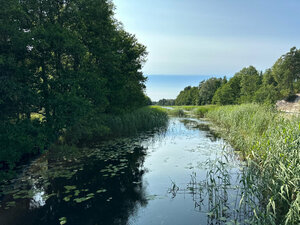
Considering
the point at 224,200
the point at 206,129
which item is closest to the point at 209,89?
the point at 206,129

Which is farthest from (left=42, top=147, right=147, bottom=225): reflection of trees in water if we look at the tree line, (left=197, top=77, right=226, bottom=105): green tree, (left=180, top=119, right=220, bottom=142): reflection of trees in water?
(left=197, top=77, right=226, bottom=105): green tree

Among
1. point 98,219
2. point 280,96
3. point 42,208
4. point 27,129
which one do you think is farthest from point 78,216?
point 280,96

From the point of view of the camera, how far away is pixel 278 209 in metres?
4.64

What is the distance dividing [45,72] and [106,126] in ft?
19.4

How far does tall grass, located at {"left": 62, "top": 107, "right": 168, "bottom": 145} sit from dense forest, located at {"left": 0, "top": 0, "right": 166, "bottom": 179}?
0.14 meters

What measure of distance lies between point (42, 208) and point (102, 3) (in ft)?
45.6

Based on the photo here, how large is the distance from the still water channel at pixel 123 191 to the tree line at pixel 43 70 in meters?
1.56

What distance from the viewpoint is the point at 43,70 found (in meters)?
→ 9.98

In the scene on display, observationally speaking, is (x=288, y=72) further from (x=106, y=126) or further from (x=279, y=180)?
(x=279, y=180)

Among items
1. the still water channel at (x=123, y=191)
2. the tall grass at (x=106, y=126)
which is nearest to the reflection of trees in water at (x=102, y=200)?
the still water channel at (x=123, y=191)

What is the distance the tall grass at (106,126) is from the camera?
12.5m

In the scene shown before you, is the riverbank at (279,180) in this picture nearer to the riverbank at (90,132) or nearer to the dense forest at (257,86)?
the riverbank at (90,132)

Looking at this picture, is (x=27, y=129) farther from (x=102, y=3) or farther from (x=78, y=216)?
(x=102, y=3)

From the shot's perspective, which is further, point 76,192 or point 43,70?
point 43,70
